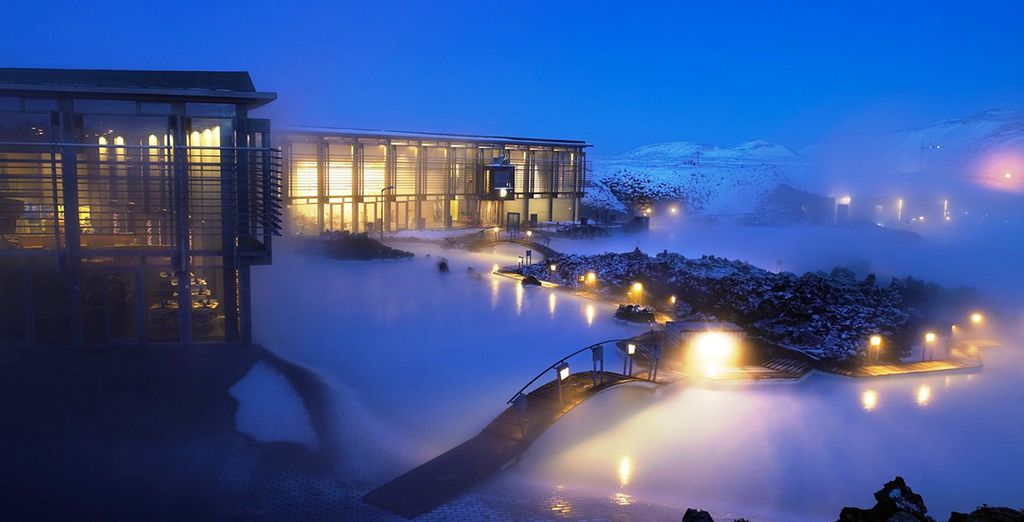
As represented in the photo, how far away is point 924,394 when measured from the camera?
566 inches

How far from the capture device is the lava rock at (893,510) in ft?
24.1

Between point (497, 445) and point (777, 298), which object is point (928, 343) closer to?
point (777, 298)

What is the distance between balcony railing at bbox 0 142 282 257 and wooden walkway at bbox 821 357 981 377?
11972 mm

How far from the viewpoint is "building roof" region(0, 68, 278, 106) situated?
1252 centimetres

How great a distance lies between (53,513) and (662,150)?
5792 inches

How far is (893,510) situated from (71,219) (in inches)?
522

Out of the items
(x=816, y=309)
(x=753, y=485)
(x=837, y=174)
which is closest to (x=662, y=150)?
(x=837, y=174)

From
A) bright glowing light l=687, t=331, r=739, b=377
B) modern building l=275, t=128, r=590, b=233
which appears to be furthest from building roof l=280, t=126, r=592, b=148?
bright glowing light l=687, t=331, r=739, b=377

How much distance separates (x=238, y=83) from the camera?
643 inches

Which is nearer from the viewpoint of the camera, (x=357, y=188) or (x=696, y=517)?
(x=696, y=517)

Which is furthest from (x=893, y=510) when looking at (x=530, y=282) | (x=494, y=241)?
(x=494, y=241)

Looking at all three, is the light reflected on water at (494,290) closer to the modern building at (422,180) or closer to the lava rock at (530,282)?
the lava rock at (530,282)

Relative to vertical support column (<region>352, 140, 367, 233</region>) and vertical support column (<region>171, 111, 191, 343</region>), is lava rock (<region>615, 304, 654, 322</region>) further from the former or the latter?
vertical support column (<region>352, 140, 367, 233</region>)

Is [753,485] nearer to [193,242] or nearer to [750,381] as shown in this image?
[750,381]
